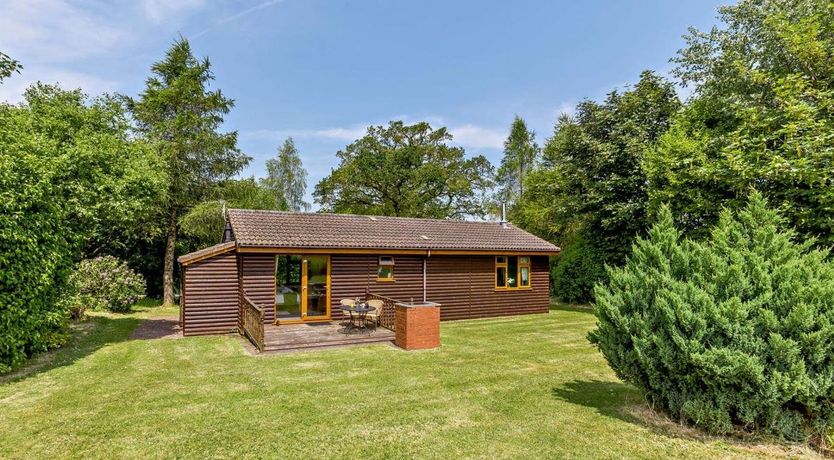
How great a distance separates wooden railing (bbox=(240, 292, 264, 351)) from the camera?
855 cm

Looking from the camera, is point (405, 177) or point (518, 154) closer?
point (405, 177)

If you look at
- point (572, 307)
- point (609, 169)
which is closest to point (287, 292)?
point (572, 307)

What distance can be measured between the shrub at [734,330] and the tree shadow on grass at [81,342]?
9.53 metres

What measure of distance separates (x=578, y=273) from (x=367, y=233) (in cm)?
1131

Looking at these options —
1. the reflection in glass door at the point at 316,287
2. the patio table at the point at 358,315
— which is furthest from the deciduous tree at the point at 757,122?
the reflection in glass door at the point at 316,287

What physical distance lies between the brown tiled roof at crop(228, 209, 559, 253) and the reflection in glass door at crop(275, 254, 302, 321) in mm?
931

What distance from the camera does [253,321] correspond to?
9391 millimetres

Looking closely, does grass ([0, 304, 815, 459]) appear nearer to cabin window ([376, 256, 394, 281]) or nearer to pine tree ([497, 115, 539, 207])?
cabin window ([376, 256, 394, 281])

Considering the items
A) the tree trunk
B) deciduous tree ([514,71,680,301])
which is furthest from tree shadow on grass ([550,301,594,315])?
the tree trunk

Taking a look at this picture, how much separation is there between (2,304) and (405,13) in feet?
43.4

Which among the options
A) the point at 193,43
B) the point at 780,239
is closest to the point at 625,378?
the point at 780,239

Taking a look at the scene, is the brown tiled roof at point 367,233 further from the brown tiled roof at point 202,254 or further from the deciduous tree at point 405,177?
the deciduous tree at point 405,177

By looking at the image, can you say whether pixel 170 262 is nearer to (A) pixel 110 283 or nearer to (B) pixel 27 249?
(A) pixel 110 283

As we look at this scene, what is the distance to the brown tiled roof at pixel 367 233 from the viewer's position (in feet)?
37.6
